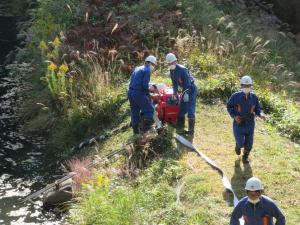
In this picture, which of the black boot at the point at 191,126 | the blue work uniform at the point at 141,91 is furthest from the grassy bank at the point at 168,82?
the blue work uniform at the point at 141,91

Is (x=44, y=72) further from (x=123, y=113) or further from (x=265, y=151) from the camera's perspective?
(x=265, y=151)

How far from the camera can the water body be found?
10992 millimetres

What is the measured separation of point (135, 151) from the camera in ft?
38.1

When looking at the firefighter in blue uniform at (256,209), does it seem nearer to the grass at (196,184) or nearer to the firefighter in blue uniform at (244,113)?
the grass at (196,184)

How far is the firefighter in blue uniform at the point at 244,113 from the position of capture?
417 inches

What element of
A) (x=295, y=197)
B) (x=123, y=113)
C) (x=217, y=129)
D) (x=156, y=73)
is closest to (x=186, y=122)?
(x=217, y=129)

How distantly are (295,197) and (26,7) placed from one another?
64.3 feet

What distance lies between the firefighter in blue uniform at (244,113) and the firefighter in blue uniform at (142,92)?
189 centimetres

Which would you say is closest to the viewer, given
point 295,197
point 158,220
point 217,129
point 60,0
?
point 158,220

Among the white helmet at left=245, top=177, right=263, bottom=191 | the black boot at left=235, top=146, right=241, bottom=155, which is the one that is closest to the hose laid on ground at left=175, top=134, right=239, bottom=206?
the black boot at left=235, top=146, right=241, bottom=155

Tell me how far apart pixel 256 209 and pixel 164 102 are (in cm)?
545

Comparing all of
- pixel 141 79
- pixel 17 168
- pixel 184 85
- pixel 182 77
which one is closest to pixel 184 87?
pixel 184 85

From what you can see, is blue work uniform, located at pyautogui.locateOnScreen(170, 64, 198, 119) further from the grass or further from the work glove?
the grass

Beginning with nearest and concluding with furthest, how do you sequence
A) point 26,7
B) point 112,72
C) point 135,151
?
point 135,151 → point 112,72 → point 26,7
